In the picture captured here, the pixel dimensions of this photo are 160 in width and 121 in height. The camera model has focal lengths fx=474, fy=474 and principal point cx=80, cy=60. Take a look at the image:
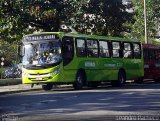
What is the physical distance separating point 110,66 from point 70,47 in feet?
13.9

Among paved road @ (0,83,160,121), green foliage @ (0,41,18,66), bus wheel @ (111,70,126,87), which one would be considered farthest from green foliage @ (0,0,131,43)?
green foliage @ (0,41,18,66)

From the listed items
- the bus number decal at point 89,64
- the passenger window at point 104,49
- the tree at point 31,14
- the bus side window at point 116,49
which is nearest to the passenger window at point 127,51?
the bus side window at point 116,49

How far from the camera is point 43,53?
78.3 ft

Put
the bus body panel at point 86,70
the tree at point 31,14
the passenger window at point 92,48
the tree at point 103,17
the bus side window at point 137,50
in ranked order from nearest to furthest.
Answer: the bus body panel at point 86,70, the passenger window at point 92,48, the tree at point 31,14, the bus side window at point 137,50, the tree at point 103,17

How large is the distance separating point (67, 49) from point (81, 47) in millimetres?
1367

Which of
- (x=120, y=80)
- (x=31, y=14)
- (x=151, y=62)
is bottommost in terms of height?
(x=120, y=80)

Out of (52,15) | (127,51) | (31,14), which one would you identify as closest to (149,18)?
(127,51)

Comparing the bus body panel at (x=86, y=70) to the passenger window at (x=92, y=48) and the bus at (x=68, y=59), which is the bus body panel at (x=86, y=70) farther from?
the passenger window at (x=92, y=48)

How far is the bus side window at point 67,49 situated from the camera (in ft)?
78.6

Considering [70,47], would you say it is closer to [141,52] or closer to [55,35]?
[55,35]

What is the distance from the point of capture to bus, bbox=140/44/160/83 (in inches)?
1352

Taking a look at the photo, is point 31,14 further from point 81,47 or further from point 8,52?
point 8,52

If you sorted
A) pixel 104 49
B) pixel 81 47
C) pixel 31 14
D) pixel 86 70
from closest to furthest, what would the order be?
pixel 81 47 < pixel 86 70 < pixel 104 49 < pixel 31 14

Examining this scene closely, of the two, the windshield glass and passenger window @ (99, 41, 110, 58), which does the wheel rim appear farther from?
the windshield glass
